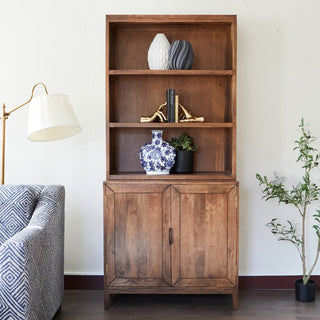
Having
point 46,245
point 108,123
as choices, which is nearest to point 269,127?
point 108,123

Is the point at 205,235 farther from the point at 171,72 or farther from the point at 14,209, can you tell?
the point at 14,209

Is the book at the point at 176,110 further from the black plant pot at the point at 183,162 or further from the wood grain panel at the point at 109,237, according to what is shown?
the wood grain panel at the point at 109,237

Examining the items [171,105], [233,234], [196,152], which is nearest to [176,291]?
[233,234]

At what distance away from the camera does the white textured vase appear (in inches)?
121

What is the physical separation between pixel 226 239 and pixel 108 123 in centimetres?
110

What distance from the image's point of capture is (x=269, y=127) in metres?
3.38

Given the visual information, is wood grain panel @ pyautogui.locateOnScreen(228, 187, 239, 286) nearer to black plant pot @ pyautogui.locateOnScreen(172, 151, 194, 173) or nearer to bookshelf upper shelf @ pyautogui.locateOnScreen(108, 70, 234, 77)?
black plant pot @ pyautogui.locateOnScreen(172, 151, 194, 173)

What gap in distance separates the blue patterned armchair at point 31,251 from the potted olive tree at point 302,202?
4.84 feet

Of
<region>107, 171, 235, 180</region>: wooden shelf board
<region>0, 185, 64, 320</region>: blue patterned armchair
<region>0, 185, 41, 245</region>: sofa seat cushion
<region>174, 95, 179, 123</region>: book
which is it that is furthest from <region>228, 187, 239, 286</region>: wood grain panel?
<region>0, 185, 41, 245</region>: sofa seat cushion

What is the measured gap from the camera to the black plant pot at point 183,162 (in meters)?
3.13

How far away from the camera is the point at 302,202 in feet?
10.8

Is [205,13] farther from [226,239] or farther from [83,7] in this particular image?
[226,239]

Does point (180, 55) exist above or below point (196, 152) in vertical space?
above

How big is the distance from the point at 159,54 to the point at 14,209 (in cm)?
140
